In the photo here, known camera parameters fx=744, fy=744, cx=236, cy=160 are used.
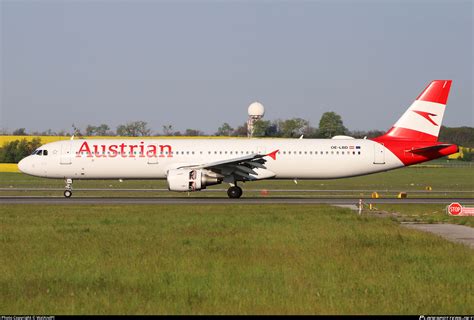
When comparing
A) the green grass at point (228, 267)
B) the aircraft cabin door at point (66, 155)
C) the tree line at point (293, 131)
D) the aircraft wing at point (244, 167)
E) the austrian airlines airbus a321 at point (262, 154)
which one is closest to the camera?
the green grass at point (228, 267)

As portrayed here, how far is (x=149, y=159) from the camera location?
43.0m

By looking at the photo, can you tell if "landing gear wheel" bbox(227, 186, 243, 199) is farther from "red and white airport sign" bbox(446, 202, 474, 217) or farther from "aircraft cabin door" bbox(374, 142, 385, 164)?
"red and white airport sign" bbox(446, 202, 474, 217)

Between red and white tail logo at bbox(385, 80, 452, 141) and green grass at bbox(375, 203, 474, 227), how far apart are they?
834 centimetres

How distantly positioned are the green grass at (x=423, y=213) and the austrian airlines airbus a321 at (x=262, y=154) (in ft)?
24.0

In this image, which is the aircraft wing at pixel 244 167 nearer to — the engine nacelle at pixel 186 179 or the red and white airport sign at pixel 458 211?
the engine nacelle at pixel 186 179

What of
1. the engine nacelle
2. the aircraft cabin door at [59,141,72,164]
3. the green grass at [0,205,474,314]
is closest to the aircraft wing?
the engine nacelle

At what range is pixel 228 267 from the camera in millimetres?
16078

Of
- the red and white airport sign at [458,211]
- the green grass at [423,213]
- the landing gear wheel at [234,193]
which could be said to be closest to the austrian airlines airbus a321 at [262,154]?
the landing gear wheel at [234,193]

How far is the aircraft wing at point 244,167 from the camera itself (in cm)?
4125

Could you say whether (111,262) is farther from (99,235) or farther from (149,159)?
(149,159)

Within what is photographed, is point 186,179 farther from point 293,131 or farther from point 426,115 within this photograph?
point 293,131

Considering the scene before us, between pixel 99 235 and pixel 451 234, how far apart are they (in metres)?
11.0

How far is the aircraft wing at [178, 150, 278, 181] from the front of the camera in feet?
135

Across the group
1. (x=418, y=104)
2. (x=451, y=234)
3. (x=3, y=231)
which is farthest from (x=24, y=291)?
(x=418, y=104)
